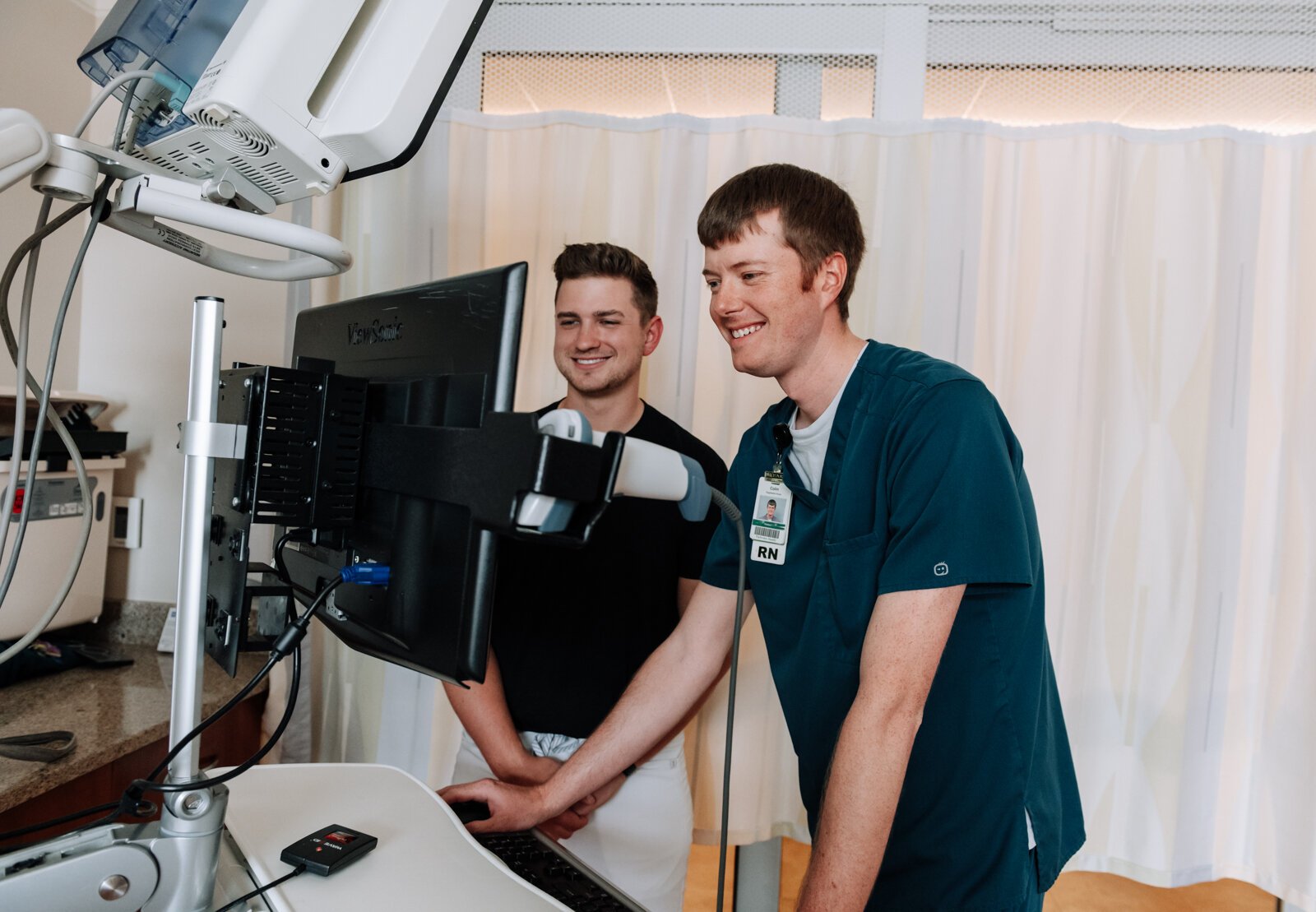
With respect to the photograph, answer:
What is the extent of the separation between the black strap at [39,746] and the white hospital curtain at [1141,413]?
121 cm

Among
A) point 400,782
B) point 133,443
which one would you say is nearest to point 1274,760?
point 400,782

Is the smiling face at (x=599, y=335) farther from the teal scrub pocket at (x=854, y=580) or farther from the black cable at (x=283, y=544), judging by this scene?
the black cable at (x=283, y=544)

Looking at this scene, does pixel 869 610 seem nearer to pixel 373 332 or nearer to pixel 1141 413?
pixel 373 332

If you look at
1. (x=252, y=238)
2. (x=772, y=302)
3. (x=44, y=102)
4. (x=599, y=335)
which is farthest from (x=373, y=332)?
(x=44, y=102)

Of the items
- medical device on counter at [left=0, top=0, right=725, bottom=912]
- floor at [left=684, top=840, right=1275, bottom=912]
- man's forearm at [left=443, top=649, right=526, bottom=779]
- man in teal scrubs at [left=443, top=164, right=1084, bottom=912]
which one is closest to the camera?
medical device on counter at [left=0, top=0, right=725, bottom=912]

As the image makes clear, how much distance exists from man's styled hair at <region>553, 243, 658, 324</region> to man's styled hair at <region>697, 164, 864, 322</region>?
1.70ft

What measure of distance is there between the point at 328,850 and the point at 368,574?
0.28 meters

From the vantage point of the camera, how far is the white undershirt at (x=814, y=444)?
3.98ft

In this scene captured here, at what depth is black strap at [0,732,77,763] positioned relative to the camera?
1.32 meters

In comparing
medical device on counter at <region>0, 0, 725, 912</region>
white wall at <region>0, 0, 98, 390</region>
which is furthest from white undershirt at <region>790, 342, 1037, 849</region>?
white wall at <region>0, 0, 98, 390</region>

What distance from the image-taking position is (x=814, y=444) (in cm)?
124

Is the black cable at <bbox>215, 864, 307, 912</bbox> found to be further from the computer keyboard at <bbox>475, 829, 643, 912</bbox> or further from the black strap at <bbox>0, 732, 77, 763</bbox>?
the black strap at <bbox>0, 732, 77, 763</bbox>

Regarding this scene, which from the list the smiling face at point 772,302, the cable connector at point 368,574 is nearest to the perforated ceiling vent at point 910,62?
the smiling face at point 772,302

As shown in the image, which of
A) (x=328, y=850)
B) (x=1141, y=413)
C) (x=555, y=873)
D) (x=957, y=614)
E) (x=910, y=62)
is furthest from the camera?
(x=910, y=62)
